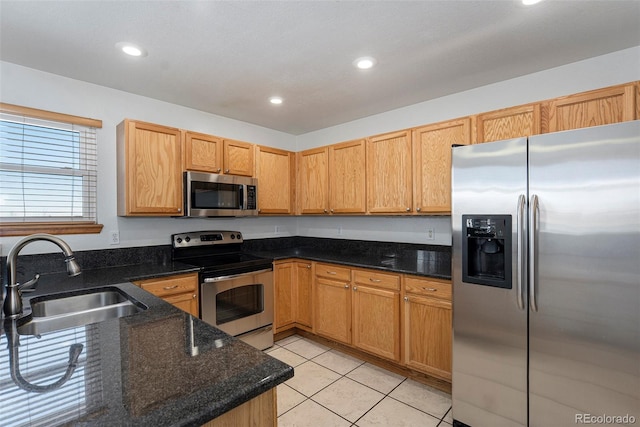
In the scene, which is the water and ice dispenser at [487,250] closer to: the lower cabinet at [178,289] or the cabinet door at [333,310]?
the cabinet door at [333,310]

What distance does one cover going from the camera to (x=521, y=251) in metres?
1.73

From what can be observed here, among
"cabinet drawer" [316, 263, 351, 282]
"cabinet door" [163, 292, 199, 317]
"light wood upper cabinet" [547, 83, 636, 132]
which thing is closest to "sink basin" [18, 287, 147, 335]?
"cabinet door" [163, 292, 199, 317]

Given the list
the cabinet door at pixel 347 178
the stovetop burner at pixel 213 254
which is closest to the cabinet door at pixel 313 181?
the cabinet door at pixel 347 178

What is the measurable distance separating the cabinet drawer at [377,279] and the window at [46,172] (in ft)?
7.65

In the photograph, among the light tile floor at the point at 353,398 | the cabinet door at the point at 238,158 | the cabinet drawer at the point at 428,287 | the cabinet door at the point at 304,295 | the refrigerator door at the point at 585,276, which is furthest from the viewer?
the cabinet door at the point at 304,295

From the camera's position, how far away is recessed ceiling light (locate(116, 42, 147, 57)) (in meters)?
2.00

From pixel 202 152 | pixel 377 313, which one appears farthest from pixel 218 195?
pixel 377 313

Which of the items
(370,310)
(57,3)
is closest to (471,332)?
(370,310)

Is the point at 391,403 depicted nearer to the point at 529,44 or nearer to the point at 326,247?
the point at 326,247

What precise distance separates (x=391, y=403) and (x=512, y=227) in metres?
1.52

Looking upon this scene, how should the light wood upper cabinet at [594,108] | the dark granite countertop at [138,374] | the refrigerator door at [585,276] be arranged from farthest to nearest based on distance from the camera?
the light wood upper cabinet at [594,108], the refrigerator door at [585,276], the dark granite countertop at [138,374]

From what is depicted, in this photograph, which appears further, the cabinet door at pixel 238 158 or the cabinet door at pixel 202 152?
the cabinet door at pixel 238 158

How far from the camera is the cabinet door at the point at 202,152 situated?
9.58ft

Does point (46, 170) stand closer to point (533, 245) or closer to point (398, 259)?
point (398, 259)
